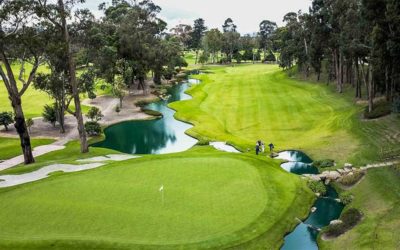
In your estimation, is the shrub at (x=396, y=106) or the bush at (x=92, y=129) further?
the bush at (x=92, y=129)

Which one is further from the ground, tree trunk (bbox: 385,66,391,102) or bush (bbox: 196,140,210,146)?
tree trunk (bbox: 385,66,391,102)

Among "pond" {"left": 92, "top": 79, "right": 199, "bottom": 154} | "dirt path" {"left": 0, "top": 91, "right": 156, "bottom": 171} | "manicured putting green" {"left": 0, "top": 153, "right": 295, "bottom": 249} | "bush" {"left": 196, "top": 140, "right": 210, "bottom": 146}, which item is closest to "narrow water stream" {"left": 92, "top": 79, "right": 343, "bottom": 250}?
"pond" {"left": 92, "top": 79, "right": 199, "bottom": 154}

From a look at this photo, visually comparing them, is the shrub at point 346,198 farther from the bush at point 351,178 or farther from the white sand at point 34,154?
the white sand at point 34,154

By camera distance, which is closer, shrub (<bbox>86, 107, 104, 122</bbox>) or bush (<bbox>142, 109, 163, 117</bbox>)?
shrub (<bbox>86, 107, 104, 122</bbox>)

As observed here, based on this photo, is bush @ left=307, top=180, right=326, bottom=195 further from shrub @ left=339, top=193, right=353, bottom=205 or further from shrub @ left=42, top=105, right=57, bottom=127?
shrub @ left=42, top=105, right=57, bottom=127

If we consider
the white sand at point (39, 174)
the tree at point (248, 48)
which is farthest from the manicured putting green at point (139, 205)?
the tree at point (248, 48)

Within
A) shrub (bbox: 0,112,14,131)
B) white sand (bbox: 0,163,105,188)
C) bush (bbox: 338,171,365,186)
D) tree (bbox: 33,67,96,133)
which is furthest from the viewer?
shrub (bbox: 0,112,14,131)
